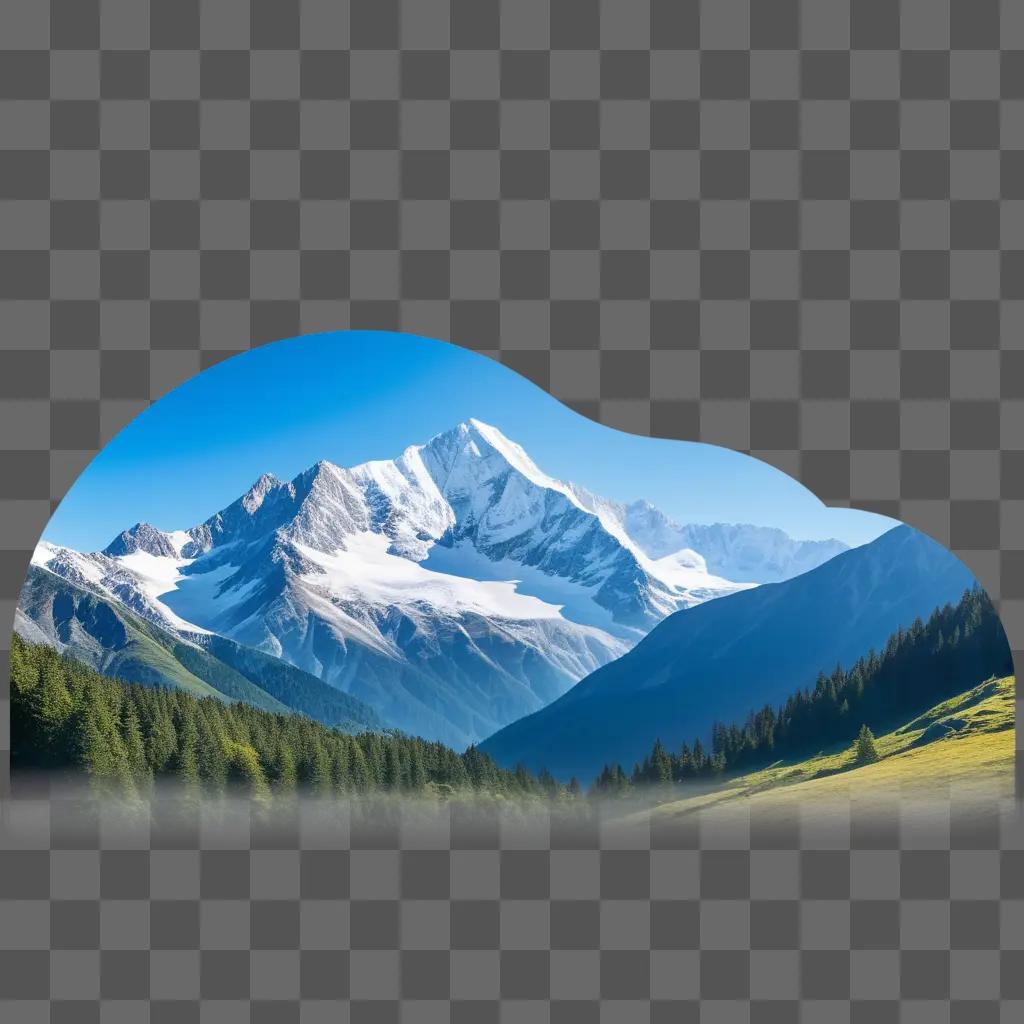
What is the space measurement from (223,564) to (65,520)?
1.91m

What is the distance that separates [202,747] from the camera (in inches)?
770

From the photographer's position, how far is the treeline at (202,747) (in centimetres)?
1934

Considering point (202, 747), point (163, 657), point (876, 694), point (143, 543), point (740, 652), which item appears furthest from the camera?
point (143, 543)

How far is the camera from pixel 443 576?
68.5ft

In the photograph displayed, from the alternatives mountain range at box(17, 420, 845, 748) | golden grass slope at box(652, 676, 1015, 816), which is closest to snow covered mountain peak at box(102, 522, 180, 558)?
mountain range at box(17, 420, 845, 748)

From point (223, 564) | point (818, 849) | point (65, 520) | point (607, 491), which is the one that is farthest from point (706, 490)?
point (65, 520)

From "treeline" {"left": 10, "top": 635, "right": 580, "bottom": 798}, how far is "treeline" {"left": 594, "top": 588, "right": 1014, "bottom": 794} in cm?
182

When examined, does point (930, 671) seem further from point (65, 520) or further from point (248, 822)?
point (65, 520)

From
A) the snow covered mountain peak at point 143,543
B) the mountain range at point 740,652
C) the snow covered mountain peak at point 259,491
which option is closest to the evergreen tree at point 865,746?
the mountain range at point 740,652

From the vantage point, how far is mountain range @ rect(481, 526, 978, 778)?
20016 millimetres

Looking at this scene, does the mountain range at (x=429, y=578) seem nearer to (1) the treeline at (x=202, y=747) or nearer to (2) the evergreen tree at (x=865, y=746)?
(1) the treeline at (x=202, y=747)

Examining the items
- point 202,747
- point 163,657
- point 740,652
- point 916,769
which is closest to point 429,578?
point 163,657

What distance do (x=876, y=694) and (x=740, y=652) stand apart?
1605mm

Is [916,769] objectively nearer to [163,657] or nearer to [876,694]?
[876,694]
